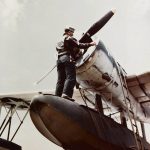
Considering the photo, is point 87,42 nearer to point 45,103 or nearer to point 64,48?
point 64,48

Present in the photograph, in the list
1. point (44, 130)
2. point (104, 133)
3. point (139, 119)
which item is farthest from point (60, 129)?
point (139, 119)

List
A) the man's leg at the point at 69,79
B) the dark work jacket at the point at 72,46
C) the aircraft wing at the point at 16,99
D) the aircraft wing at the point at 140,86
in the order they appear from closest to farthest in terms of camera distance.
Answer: the man's leg at the point at 69,79 → the dark work jacket at the point at 72,46 → the aircraft wing at the point at 140,86 → the aircraft wing at the point at 16,99

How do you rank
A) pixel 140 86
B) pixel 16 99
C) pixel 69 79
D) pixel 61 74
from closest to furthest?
pixel 69 79, pixel 61 74, pixel 140 86, pixel 16 99

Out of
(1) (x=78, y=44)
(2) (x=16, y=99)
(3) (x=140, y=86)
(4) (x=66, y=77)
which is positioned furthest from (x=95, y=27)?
(2) (x=16, y=99)

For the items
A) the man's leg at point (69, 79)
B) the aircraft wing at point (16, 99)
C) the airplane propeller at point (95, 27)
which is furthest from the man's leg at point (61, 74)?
the aircraft wing at point (16, 99)

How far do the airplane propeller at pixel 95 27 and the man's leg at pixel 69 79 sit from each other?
0.67m

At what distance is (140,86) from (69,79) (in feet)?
8.68

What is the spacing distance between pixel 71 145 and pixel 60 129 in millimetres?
500

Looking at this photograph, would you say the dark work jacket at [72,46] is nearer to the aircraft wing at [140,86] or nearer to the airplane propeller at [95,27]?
the airplane propeller at [95,27]

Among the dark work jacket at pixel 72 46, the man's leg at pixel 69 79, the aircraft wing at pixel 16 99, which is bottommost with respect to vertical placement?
the aircraft wing at pixel 16 99

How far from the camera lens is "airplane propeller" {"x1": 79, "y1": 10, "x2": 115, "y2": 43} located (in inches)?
271

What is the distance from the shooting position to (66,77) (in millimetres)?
6938

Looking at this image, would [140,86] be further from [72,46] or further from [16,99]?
[16,99]

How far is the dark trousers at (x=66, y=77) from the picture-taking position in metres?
6.49
